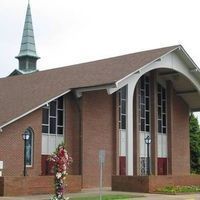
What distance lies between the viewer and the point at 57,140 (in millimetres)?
34719

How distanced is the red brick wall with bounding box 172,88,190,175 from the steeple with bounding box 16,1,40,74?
22514 millimetres

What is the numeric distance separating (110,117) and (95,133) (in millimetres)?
1942

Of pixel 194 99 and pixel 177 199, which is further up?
pixel 194 99

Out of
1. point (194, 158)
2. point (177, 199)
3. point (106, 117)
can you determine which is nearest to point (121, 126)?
point (106, 117)

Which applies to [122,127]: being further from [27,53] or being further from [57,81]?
[27,53]

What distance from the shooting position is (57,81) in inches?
1446

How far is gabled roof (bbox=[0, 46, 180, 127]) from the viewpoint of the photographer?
3212 centimetres

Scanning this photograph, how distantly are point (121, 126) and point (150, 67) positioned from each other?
485 centimetres

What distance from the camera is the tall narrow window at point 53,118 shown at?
1339 inches

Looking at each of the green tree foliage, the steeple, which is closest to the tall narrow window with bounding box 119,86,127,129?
the green tree foliage

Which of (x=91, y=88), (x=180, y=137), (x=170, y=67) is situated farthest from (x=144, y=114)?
(x=91, y=88)

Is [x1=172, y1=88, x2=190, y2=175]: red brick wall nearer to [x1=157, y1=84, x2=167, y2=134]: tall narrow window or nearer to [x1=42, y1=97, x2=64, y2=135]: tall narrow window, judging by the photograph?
[x1=157, y1=84, x2=167, y2=134]: tall narrow window

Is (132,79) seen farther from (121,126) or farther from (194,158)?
(194,158)

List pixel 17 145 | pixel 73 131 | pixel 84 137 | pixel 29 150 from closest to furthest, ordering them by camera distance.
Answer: pixel 17 145
pixel 29 150
pixel 84 137
pixel 73 131
